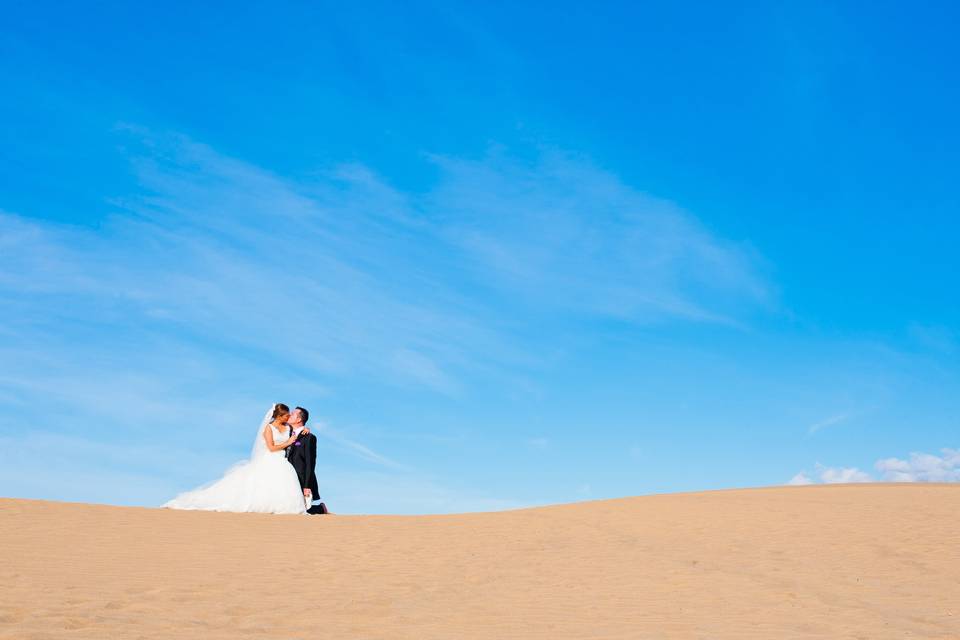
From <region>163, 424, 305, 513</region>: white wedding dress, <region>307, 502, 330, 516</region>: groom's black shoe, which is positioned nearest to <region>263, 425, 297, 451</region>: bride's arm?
<region>163, 424, 305, 513</region>: white wedding dress

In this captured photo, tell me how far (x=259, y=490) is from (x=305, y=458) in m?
1.36

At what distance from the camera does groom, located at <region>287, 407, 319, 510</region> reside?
2023cm

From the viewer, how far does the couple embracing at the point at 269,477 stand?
19625 millimetres

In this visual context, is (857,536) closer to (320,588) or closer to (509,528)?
(509,528)

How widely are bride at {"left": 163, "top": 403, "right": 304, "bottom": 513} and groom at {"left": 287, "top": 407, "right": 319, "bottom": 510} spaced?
257 millimetres

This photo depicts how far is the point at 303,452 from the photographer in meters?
20.3

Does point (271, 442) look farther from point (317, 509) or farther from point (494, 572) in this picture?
point (494, 572)

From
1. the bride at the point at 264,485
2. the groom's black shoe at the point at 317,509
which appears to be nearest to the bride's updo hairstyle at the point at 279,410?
the bride at the point at 264,485

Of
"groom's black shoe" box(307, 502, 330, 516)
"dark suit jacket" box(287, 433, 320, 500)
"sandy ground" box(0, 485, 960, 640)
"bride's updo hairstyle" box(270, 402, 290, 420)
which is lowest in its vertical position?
"sandy ground" box(0, 485, 960, 640)

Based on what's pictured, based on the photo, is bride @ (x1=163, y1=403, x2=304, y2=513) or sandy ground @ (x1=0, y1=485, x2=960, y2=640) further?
bride @ (x1=163, y1=403, x2=304, y2=513)

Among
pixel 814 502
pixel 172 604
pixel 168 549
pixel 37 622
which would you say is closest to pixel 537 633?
pixel 172 604

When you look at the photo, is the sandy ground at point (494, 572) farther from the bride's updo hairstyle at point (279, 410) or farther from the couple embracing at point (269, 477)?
the bride's updo hairstyle at point (279, 410)

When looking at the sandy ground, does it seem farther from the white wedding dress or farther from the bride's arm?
the bride's arm

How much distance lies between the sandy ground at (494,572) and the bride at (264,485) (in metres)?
1.00
